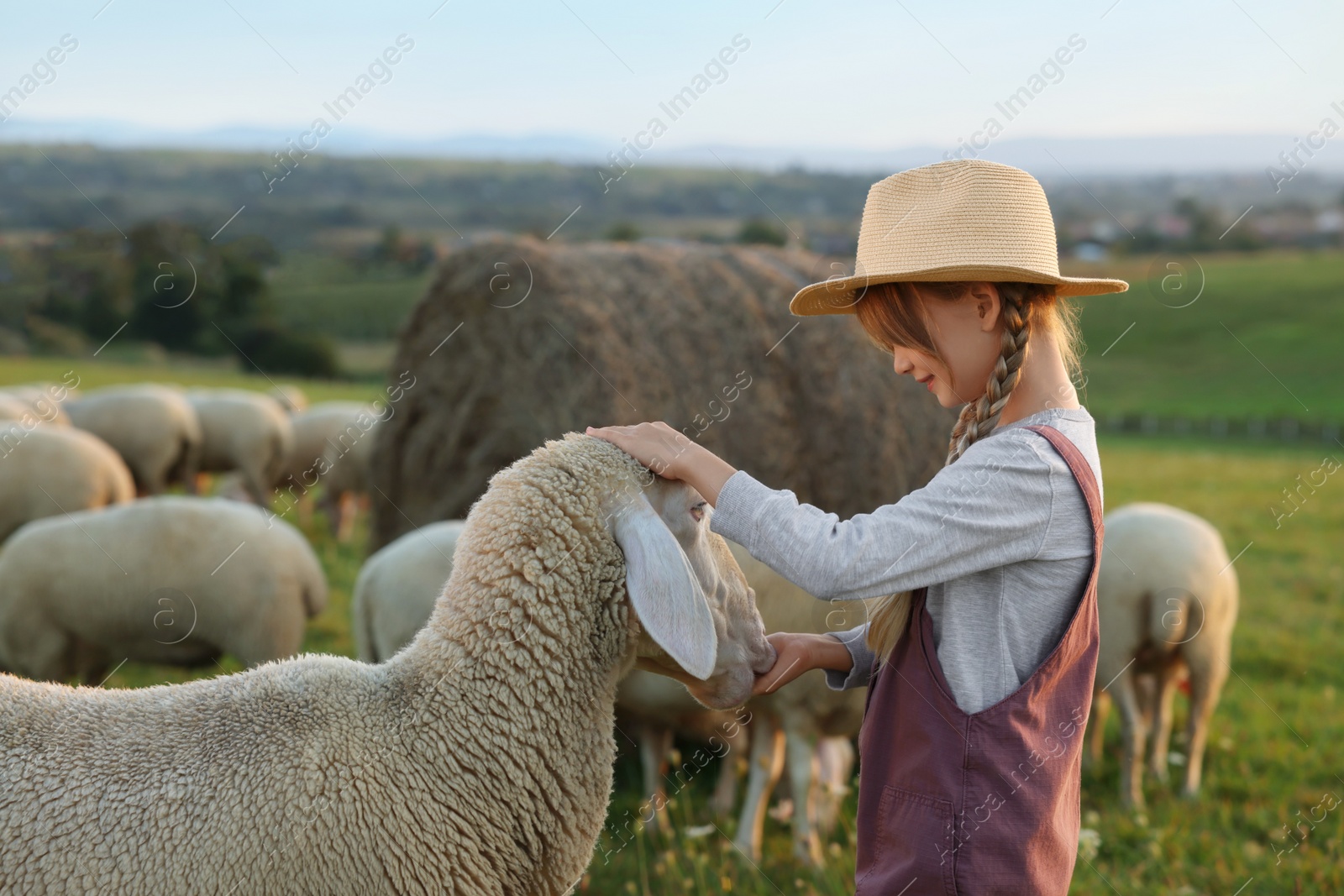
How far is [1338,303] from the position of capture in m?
44.3

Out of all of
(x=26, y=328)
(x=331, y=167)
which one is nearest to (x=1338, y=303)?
(x=26, y=328)

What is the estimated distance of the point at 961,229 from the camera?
1969 millimetres

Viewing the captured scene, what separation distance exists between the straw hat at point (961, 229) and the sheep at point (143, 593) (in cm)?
454

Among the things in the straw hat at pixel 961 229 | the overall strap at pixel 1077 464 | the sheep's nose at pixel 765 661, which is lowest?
the sheep's nose at pixel 765 661

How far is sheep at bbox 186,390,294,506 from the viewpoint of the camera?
12.2 meters

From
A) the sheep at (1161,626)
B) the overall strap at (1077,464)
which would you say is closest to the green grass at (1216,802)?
the sheep at (1161,626)

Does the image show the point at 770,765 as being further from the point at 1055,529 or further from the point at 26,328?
Answer: the point at 26,328

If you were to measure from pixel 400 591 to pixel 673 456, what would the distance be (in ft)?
9.88

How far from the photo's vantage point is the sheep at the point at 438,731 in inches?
73.5

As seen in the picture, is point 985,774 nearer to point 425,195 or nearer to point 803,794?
point 803,794

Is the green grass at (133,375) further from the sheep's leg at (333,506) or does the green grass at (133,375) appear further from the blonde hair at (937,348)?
the blonde hair at (937,348)

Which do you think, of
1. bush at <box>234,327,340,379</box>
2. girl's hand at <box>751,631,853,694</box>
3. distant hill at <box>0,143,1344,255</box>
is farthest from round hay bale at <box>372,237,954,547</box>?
distant hill at <box>0,143,1344,255</box>

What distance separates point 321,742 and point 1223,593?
491cm

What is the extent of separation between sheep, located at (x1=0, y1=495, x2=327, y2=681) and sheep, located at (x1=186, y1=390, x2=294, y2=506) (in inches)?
259
